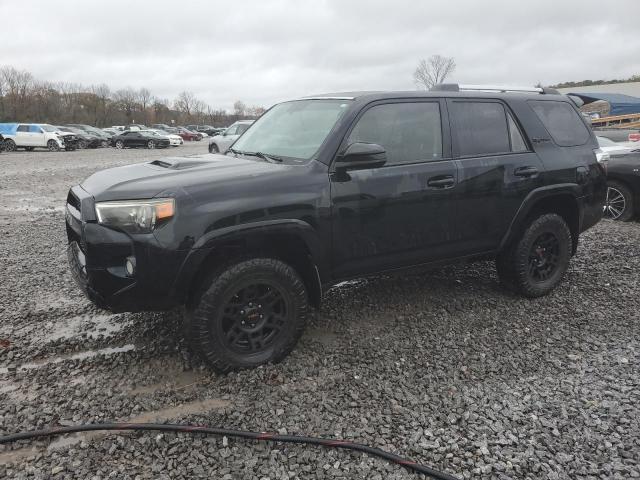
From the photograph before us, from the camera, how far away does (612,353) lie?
3.65m

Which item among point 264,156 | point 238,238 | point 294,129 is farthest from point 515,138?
point 238,238

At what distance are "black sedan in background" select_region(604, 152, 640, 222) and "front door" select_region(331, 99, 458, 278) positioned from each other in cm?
562

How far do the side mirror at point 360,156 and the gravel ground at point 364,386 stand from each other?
1390 mm

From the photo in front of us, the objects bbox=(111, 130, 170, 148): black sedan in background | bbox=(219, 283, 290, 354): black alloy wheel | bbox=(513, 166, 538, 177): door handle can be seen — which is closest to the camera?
bbox=(219, 283, 290, 354): black alloy wheel

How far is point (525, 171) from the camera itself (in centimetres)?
429

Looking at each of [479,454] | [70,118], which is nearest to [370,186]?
[479,454]

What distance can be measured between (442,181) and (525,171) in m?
0.96

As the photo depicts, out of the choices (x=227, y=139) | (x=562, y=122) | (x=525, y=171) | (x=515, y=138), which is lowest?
(x=525, y=171)

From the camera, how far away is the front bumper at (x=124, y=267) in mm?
2896

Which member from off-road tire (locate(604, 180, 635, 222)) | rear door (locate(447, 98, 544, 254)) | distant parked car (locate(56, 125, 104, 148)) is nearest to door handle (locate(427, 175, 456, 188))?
rear door (locate(447, 98, 544, 254))

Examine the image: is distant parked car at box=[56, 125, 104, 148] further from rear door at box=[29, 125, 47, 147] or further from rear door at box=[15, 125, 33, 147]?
rear door at box=[15, 125, 33, 147]

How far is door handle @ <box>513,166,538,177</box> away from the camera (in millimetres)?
4245

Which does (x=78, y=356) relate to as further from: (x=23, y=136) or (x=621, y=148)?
(x=23, y=136)

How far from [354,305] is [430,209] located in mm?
1226
